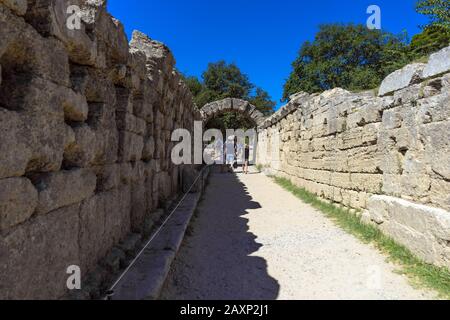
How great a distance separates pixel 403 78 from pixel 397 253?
2.26m

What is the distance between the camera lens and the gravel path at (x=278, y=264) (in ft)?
11.3

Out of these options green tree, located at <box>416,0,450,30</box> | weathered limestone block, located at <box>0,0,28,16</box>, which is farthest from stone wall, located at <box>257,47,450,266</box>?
green tree, located at <box>416,0,450,30</box>

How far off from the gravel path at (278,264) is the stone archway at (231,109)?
1475 cm

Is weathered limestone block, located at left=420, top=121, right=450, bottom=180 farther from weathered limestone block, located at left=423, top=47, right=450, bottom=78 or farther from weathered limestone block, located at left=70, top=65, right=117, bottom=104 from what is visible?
weathered limestone block, located at left=70, top=65, right=117, bottom=104

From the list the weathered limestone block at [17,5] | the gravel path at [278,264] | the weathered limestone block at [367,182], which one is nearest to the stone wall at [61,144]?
the weathered limestone block at [17,5]

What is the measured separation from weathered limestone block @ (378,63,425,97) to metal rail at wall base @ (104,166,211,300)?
137 inches

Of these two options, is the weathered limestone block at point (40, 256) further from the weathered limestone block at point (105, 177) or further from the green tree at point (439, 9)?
the green tree at point (439, 9)

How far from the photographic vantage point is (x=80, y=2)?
2916mm

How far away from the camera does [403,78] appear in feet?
15.9

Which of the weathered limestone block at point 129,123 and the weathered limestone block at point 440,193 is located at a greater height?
the weathered limestone block at point 129,123

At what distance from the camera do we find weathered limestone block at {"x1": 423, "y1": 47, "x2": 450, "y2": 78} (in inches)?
157
